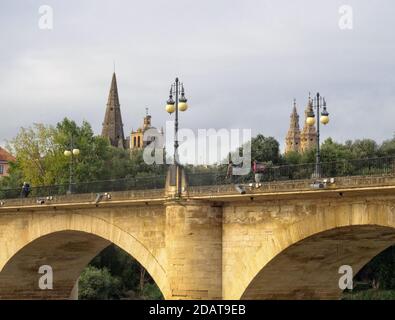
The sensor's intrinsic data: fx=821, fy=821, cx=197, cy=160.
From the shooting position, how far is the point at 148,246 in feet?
108

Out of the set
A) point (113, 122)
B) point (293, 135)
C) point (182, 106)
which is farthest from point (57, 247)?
point (113, 122)

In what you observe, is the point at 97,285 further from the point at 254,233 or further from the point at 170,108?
the point at 254,233

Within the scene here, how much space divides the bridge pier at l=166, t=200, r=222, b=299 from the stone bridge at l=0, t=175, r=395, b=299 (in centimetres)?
4

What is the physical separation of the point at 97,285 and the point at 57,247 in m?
19.8

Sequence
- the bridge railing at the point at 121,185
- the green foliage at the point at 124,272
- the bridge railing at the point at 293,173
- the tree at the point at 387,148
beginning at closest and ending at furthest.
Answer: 1. the bridge railing at the point at 293,173
2. the bridge railing at the point at 121,185
3. the tree at the point at 387,148
4. the green foliage at the point at 124,272

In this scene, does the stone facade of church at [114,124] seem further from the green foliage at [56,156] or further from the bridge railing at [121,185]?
the bridge railing at [121,185]

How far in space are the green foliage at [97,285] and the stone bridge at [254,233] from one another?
26.5 metres

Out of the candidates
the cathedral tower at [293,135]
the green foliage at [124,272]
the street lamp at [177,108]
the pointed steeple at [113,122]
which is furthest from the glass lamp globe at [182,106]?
the pointed steeple at [113,122]

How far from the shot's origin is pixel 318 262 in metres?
30.8

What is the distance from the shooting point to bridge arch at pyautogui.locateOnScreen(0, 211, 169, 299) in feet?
117

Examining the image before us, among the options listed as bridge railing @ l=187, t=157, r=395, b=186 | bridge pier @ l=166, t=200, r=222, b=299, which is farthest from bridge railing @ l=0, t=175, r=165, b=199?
bridge pier @ l=166, t=200, r=222, b=299

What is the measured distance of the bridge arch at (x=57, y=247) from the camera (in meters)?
35.7
